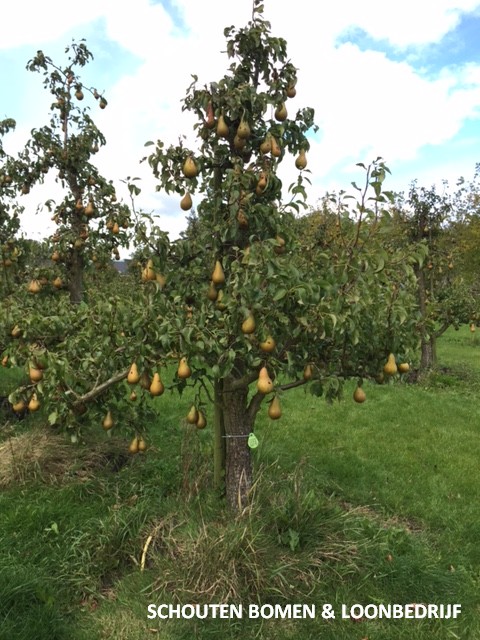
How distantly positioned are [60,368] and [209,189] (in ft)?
5.72

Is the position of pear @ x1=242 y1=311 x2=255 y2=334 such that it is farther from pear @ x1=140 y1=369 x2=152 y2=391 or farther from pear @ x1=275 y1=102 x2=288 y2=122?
pear @ x1=275 y1=102 x2=288 y2=122

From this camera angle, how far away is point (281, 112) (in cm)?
363

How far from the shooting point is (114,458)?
17.7ft

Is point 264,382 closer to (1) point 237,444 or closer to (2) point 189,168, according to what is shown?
(1) point 237,444

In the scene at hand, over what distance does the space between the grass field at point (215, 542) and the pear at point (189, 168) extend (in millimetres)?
2353

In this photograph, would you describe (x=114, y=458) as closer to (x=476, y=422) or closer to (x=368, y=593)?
(x=368, y=593)

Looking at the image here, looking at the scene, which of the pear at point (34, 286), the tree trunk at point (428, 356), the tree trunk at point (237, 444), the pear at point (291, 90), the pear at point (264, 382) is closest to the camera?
the pear at point (264, 382)

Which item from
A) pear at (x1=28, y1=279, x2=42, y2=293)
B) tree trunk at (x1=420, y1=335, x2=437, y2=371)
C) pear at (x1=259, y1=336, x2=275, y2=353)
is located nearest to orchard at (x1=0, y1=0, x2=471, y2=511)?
pear at (x1=259, y1=336, x2=275, y2=353)

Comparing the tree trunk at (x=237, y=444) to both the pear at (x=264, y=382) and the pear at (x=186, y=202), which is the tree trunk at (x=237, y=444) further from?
the pear at (x=186, y=202)

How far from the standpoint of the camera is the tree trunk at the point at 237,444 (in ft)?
12.9

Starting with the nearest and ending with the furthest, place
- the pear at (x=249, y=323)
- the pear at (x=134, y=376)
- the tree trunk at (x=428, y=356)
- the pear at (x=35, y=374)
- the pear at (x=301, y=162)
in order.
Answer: the pear at (x=249, y=323) < the pear at (x=134, y=376) < the pear at (x=35, y=374) < the pear at (x=301, y=162) < the tree trunk at (x=428, y=356)

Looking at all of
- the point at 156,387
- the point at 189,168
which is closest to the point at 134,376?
the point at 156,387

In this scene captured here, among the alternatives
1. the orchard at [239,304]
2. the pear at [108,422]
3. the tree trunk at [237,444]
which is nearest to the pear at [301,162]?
the orchard at [239,304]

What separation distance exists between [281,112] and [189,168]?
79 cm
